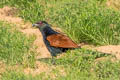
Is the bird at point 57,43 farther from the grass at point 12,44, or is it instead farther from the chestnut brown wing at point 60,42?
the grass at point 12,44

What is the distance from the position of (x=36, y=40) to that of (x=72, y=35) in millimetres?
643

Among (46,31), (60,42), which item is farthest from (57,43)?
(46,31)

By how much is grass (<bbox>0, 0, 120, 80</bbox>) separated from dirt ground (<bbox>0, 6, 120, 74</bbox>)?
4.5 inches

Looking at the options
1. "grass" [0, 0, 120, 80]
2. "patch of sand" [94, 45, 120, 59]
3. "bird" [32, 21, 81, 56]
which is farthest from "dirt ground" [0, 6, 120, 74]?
"bird" [32, 21, 81, 56]

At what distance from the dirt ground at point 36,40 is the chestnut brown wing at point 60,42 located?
0.38 metres

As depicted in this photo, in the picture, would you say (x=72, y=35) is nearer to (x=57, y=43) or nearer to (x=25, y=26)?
(x=57, y=43)

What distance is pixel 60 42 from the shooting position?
655 cm

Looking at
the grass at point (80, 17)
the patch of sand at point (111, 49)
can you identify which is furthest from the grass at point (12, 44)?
the patch of sand at point (111, 49)

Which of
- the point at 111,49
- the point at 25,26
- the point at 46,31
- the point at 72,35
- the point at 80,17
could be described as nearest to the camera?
the point at 111,49

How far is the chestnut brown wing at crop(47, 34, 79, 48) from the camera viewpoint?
21.3 ft

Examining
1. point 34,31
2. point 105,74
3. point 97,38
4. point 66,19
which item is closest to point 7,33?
point 34,31

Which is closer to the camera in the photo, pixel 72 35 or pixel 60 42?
pixel 60 42

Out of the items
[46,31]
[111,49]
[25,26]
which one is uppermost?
[46,31]

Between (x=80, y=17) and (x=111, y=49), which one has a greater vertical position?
(x=80, y=17)
